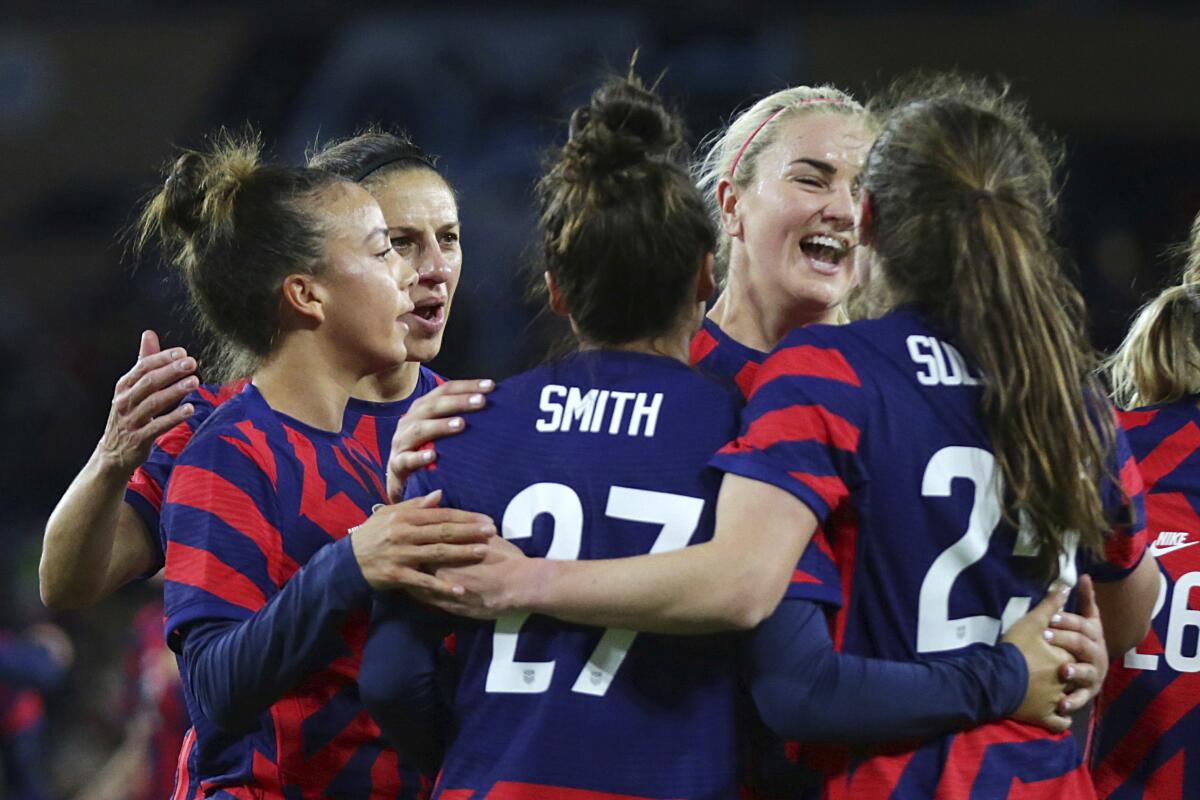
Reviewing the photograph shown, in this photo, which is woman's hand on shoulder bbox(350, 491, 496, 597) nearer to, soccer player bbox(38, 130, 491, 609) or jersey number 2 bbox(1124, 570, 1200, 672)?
soccer player bbox(38, 130, 491, 609)

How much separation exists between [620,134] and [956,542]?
0.71 metres

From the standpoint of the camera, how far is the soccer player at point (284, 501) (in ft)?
6.72

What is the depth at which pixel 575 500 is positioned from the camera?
190cm

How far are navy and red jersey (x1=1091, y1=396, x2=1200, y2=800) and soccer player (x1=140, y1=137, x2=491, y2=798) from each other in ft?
3.94

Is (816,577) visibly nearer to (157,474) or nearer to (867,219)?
(867,219)

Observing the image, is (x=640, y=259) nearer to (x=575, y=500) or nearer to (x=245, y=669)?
(x=575, y=500)

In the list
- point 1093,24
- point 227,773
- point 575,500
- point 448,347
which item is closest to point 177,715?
point 448,347

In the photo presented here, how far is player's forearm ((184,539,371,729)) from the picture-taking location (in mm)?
2021

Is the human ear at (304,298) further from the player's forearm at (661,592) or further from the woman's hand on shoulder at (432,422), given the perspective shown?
the player's forearm at (661,592)

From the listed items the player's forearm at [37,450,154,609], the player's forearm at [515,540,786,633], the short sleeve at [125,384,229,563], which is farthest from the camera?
the short sleeve at [125,384,229,563]

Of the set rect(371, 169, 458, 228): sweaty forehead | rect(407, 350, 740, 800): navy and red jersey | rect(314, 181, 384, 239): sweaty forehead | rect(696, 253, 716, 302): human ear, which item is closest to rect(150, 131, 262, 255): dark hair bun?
rect(314, 181, 384, 239): sweaty forehead

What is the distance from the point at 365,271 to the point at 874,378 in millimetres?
973

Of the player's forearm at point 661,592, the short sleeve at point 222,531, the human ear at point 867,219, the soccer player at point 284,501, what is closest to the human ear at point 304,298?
the soccer player at point 284,501

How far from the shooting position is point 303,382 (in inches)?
96.0
